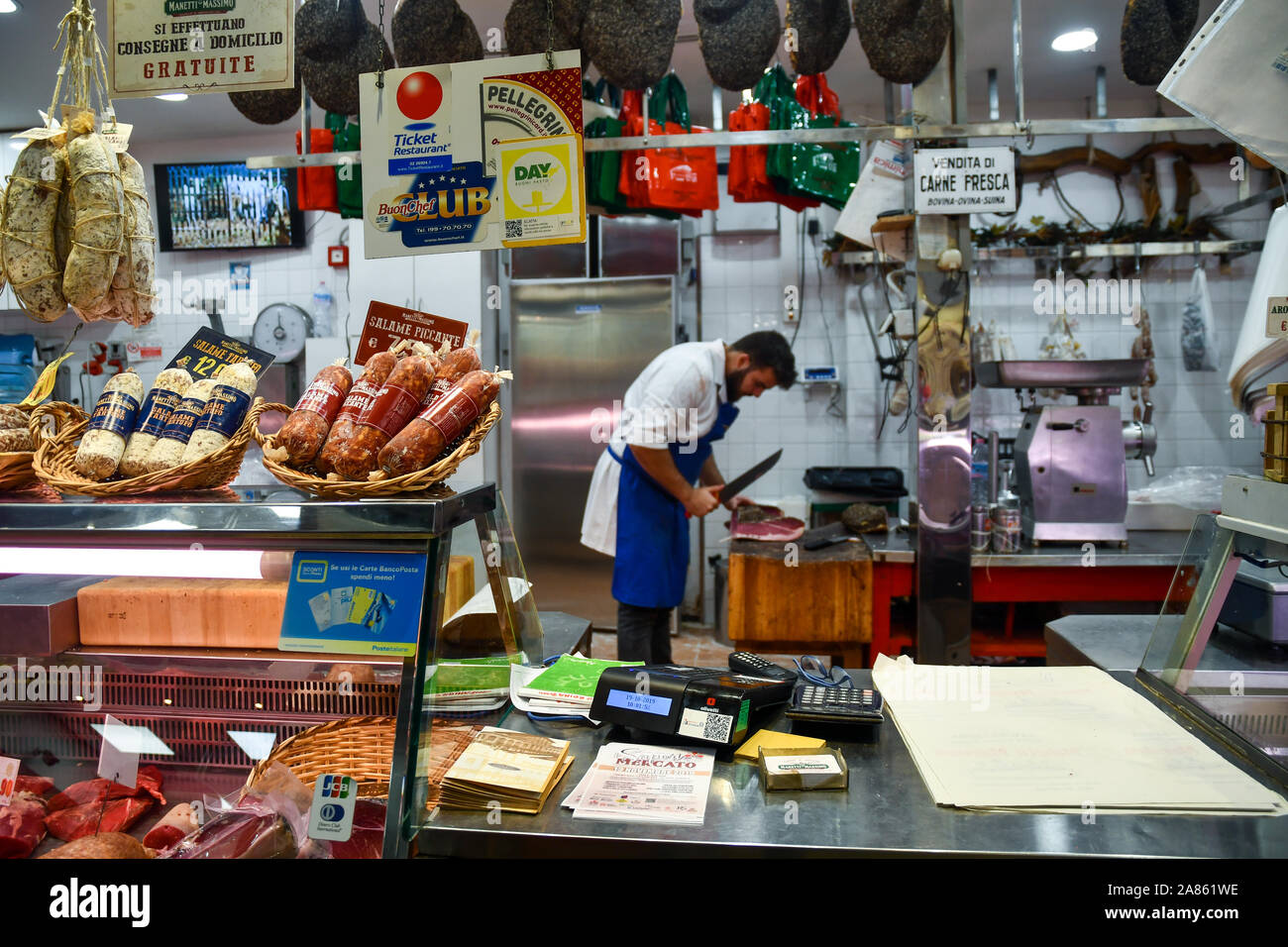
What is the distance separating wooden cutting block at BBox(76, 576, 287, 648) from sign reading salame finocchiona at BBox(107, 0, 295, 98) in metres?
1.14

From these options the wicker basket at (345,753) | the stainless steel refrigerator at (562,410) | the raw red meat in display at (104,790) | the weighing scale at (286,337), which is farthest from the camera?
the weighing scale at (286,337)

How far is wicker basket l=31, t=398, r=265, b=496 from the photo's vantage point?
1.52m

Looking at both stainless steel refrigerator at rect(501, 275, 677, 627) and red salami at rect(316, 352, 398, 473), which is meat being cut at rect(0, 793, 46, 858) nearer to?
red salami at rect(316, 352, 398, 473)

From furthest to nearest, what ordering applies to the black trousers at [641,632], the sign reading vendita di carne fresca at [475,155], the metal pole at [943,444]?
the black trousers at [641,632], the metal pole at [943,444], the sign reading vendita di carne fresca at [475,155]

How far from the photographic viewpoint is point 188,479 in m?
1.56

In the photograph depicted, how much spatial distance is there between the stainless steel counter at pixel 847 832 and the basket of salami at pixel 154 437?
78 cm

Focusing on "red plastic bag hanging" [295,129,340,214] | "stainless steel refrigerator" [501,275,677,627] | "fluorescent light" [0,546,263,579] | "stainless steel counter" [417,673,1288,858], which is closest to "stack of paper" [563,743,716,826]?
"stainless steel counter" [417,673,1288,858]

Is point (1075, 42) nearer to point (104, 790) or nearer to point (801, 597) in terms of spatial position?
point (801, 597)

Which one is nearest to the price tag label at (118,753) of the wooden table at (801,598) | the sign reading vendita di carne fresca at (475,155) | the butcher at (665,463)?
the sign reading vendita di carne fresca at (475,155)

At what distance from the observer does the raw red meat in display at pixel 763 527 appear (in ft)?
12.6

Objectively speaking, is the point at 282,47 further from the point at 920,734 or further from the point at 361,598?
the point at 920,734

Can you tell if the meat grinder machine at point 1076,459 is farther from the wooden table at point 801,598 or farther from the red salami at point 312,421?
the red salami at point 312,421
